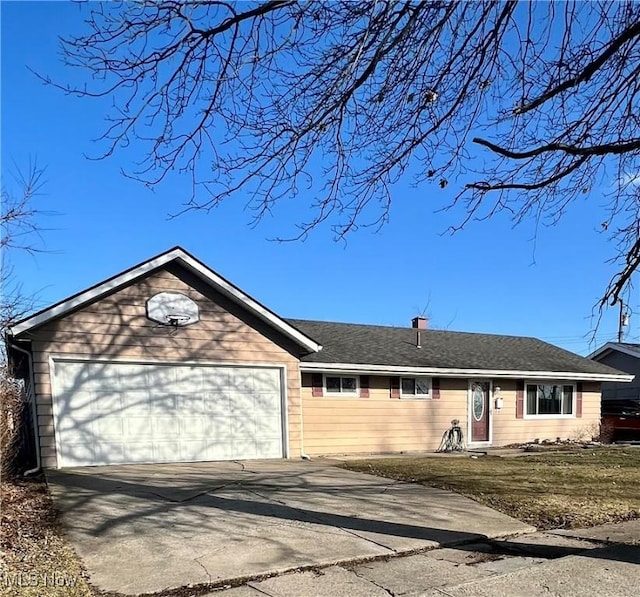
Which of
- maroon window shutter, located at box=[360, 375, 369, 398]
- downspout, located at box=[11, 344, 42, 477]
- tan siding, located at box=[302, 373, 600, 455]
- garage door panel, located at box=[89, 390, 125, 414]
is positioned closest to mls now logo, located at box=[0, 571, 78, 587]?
downspout, located at box=[11, 344, 42, 477]

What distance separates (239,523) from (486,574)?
2763 millimetres

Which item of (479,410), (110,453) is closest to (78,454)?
(110,453)

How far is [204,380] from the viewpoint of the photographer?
11.8 m

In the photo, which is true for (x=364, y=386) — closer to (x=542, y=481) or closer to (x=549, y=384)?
(x=542, y=481)

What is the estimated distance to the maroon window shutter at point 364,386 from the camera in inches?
597

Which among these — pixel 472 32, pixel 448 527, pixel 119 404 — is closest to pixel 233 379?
pixel 119 404

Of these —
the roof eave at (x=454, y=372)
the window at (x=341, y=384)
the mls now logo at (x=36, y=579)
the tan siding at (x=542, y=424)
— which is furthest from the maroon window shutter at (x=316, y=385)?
the mls now logo at (x=36, y=579)

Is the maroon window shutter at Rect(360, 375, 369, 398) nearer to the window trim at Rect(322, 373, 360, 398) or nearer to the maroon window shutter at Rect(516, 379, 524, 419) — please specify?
the window trim at Rect(322, 373, 360, 398)

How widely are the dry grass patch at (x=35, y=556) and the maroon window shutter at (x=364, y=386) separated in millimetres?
9420

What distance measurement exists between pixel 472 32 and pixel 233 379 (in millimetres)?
8856

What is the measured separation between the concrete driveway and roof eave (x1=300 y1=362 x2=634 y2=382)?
492 cm

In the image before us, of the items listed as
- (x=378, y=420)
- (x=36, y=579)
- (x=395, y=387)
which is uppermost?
(x=36, y=579)

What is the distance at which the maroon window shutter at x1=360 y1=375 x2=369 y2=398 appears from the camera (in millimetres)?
15156

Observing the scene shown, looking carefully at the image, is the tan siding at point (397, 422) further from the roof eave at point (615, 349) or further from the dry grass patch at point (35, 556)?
the roof eave at point (615, 349)
